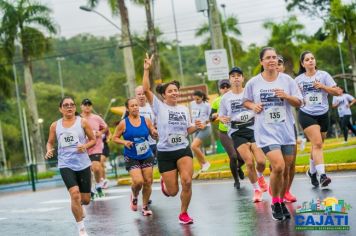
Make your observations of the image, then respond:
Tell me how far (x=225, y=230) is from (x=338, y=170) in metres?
6.27

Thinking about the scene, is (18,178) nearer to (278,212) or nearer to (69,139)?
(69,139)

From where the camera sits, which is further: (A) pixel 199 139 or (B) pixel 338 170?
(A) pixel 199 139

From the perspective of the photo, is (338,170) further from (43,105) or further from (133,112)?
(43,105)

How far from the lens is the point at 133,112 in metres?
10.9

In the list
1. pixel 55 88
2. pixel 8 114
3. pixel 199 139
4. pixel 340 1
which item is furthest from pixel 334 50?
pixel 199 139

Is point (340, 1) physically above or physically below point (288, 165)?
above

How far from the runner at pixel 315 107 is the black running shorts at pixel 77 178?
367 cm

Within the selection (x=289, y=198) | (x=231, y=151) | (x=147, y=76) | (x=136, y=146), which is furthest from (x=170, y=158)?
(x=231, y=151)

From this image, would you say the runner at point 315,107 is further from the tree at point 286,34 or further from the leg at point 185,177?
the tree at point 286,34

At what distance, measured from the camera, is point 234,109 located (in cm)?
1112

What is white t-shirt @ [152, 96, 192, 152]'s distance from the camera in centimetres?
926

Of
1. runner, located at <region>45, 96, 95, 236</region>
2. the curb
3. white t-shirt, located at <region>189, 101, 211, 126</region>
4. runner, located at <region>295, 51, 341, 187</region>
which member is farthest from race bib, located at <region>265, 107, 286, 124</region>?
white t-shirt, located at <region>189, 101, 211, 126</region>

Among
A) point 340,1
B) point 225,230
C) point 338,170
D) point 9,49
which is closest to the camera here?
point 225,230

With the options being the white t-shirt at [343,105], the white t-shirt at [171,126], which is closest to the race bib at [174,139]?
the white t-shirt at [171,126]
